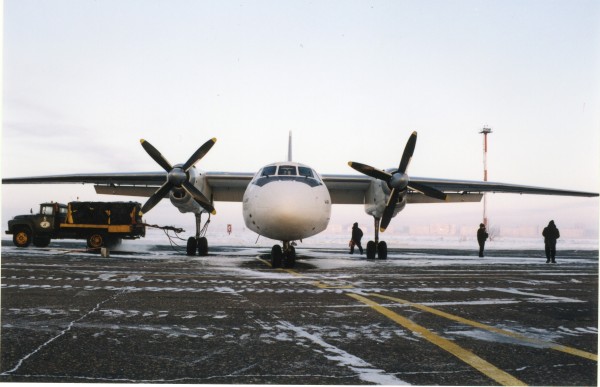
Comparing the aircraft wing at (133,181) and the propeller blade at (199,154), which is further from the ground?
the propeller blade at (199,154)

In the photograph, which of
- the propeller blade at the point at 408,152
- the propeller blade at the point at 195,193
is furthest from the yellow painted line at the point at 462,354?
the propeller blade at the point at 195,193

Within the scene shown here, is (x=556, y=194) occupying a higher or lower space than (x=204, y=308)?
higher

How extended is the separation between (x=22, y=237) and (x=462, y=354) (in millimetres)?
26008

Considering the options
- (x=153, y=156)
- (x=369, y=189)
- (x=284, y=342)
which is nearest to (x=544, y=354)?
(x=284, y=342)

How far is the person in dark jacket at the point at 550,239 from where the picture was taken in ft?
69.9

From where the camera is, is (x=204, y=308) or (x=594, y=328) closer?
(x=594, y=328)

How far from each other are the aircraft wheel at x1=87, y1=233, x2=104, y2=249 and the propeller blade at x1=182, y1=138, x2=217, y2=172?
6.81 meters

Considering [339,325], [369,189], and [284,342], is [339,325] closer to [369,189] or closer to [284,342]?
[284,342]

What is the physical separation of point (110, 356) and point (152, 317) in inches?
78.9

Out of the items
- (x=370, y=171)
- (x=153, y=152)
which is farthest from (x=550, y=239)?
(x=153, y=152)

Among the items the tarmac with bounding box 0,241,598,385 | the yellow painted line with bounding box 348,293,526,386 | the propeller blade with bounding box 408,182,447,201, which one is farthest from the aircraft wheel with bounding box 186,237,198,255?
the yellow painted line with bounding box 348,293,526,386

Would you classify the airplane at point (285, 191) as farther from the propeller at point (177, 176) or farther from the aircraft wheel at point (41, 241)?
the aircraft wheel at point (41, 241)

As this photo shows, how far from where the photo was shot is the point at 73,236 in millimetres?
24344

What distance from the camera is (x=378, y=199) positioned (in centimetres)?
2278
